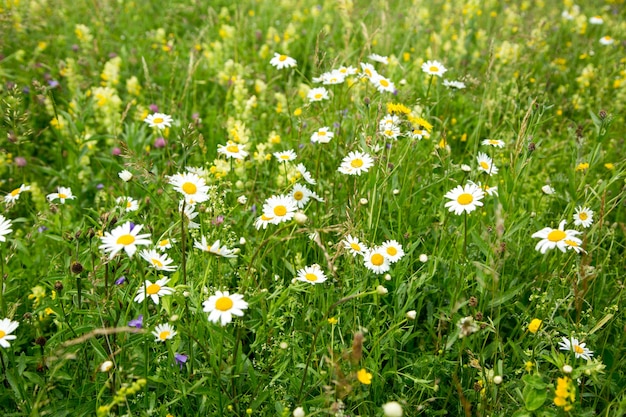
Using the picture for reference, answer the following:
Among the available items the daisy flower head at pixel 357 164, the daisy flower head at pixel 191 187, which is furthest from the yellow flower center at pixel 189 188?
the daisy flower head at pixel 357 164

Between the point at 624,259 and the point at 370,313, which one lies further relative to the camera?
the point at 624,259

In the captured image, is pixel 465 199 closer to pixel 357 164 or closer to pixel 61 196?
pixel 357 164

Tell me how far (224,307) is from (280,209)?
0.51 metres

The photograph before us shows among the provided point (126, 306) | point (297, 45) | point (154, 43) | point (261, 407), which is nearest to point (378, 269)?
point (261, 407)

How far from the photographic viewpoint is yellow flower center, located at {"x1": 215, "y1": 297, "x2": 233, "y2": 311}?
1438 mm

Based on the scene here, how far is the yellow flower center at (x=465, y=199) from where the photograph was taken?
6.12 ft

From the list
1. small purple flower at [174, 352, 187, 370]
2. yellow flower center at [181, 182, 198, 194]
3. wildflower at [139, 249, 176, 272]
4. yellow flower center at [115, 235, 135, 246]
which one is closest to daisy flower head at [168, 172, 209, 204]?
yellow flower center at [181, 182, 198, 194]

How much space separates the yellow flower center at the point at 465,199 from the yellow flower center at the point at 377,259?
35 centimetres

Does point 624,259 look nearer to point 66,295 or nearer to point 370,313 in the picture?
point 370,313

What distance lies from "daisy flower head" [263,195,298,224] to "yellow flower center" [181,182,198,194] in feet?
0.83

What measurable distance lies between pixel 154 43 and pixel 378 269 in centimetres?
336

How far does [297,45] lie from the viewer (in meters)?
4.30

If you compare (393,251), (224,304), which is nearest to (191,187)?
(224,304)

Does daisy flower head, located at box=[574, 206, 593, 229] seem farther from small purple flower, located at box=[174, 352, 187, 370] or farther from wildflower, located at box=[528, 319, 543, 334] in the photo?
small purple flower, located at box=[174, 352, 187, 370]
